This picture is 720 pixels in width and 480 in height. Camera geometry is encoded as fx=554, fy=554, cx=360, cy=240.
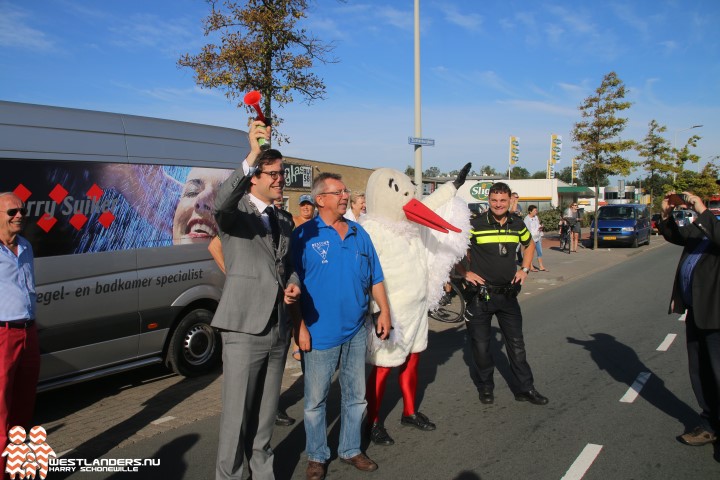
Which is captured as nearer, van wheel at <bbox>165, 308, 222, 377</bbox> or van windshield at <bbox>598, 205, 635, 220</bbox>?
van wheel at <bbox>165, 308, 222, 377</bbox>

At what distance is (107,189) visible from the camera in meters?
5.14

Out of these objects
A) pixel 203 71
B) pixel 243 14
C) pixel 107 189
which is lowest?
pixel 107 189

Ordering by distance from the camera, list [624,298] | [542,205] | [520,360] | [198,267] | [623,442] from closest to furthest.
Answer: [623,442] < [520,360] < [198,267] < [624,298] < [542,205]

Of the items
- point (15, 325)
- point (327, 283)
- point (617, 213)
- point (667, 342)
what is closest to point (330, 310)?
point (327, 283)

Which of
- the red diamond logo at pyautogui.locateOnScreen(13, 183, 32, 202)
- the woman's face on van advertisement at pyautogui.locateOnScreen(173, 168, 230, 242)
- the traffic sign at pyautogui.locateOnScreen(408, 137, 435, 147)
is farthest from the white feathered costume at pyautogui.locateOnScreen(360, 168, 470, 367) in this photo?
the traffic sign at pyautogui.locateOnScreen(408, 137, 435, 147)

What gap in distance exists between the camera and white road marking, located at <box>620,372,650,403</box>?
521 centimetres

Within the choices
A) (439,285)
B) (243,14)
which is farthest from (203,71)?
(439,285)

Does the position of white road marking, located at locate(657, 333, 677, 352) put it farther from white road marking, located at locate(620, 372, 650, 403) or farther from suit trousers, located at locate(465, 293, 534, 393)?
suit trousers, located at locate(465, 293, 534, 393)

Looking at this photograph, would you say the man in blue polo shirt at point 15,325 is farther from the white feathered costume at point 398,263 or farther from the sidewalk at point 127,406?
the white feathered costume at point 398,263

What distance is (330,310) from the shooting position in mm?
3570

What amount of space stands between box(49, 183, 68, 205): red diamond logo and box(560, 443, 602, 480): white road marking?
4.49 m

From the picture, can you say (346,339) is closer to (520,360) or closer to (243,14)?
(520,360)

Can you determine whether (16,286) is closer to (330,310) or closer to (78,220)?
(78,220)

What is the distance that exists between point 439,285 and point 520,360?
117cm
